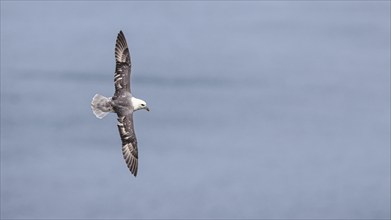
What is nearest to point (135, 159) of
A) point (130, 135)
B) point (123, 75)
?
point (130, 135)

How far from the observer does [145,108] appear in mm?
38469

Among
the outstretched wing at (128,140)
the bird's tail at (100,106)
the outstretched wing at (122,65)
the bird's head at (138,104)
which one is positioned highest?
the outstretched wing at (122,65)

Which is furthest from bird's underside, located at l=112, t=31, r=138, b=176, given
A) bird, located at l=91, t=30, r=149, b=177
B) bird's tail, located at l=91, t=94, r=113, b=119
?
bird's tail, located at l=91, t=94, r=113, b=119

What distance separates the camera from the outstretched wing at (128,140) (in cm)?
3812

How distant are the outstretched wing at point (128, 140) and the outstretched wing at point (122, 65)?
1.44 metres

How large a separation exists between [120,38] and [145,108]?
396cm

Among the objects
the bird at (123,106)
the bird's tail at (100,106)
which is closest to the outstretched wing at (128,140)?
the bird at (123,106)

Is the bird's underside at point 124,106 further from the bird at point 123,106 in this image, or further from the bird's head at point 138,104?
the bird's head at point 138,104

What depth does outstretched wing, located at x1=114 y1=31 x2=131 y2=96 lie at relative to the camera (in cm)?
3872

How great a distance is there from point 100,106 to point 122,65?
2818mm

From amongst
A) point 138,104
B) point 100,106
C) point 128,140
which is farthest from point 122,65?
point 128,140

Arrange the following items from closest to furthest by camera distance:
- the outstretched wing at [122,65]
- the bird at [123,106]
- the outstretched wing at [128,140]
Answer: the bird at [123,106], the outstretched wing at [128,140], the outstretched wing at [122,65]

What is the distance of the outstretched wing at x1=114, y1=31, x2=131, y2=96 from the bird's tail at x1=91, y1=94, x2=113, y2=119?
1.04 metres

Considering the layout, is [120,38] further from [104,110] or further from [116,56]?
[104,110]
